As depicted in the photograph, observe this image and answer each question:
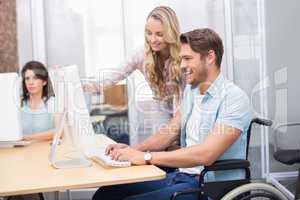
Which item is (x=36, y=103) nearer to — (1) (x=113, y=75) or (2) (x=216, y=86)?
(1) (x=113, y=75)

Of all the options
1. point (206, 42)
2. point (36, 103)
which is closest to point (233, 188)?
point (206, 42)

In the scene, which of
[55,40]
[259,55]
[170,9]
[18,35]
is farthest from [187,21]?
[18,35]

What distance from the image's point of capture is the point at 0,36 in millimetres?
2939

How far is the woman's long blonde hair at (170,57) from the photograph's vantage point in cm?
281

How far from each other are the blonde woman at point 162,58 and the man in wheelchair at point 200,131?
64 cm

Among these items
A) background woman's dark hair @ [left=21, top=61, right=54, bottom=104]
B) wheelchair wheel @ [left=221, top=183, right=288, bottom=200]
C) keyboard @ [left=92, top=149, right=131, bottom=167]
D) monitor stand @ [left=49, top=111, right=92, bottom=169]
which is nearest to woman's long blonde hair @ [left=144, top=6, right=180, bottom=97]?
background woman's dark hair @ [left=21, top=61, right=54, bottom=104]

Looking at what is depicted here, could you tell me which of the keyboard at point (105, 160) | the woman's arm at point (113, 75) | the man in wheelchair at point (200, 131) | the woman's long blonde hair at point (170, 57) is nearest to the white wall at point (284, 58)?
the woman's long blonde hair at point (170, 57)

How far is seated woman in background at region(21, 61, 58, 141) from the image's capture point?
275cm

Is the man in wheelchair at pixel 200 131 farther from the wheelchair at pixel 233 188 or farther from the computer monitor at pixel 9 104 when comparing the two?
the computer monitor at pixel 9 104

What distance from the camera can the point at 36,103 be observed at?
279cm

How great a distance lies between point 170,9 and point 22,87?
1.27 metres

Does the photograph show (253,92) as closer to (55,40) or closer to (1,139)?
(55,40)

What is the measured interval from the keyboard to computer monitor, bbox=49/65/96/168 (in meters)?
0.05

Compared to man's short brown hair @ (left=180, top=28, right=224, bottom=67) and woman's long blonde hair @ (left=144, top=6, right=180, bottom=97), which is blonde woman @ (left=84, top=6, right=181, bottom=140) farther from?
man's short brown hair @ (left=180, top=28, right=224, bottom=67)
